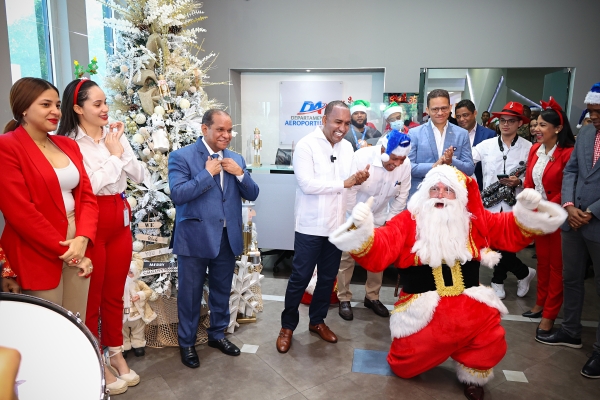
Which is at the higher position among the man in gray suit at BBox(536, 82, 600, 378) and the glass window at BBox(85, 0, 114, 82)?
the glass window at BBox(85, 0, 114, 82)

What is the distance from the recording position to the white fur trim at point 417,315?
8.35 ft

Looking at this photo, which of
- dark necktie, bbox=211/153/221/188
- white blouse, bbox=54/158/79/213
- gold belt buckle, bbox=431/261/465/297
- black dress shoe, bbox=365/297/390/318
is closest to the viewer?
white blouse, bbox=54/158/79/213

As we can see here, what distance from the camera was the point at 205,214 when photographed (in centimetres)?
271

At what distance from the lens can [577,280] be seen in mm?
3057

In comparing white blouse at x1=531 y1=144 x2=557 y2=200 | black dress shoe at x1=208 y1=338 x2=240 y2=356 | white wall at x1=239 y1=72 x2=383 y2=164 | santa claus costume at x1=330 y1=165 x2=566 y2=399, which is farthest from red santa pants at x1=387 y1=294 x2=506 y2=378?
white wall at x1=239 y1=72 x2=383 y2=164

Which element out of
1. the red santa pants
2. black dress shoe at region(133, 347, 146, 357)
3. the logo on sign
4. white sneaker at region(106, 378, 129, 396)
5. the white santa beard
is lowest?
black dress shoe at region(133, 347, 146, 357)

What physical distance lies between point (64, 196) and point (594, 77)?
19.8 ft

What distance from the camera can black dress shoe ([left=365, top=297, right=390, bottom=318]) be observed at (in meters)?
3.73

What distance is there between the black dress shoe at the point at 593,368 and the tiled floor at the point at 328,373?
39 millimetres

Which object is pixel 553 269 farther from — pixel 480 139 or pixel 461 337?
pixel 480 139

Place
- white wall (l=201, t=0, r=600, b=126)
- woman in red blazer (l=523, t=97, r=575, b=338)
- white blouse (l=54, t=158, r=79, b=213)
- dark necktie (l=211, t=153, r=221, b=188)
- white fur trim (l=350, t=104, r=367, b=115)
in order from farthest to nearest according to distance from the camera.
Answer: white wall (l=201, t=0, r=600, b=126)
white fur trim (l=350, t=104, r=367, b=115)
woman in red blazer (l=523, t=97, r=575, b=338)
dark necktie (l=211, t=153, r=221, b=188)
white blouse (l=54, t=158, r=79, b=213)

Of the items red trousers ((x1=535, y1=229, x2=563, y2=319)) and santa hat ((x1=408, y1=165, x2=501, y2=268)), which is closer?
santa hat ((x1=408, y1=165, x2=501, y2=268))

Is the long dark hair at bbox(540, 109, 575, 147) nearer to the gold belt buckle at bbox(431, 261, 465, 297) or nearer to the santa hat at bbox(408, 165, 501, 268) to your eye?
the santa hat at bbox(408, 165, 501, 268)

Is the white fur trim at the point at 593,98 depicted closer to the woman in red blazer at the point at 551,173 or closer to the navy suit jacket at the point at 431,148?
the woman in red blazer at the point at 551,173
